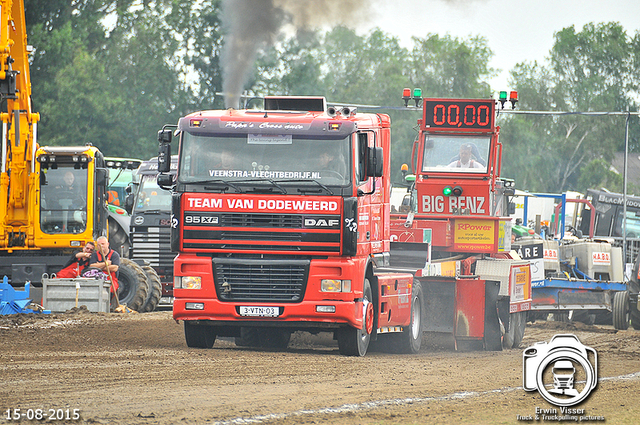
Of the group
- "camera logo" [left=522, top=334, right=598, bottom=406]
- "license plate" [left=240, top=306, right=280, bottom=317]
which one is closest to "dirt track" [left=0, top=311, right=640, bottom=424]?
"camera logo" [left=522, top=334, right=598, bottom=406]

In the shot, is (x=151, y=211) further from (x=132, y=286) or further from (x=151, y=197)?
(x=132, y=286)

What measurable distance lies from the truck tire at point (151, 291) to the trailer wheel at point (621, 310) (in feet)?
32.8

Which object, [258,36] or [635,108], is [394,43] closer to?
[635,108]

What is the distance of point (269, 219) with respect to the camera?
39.4 ft

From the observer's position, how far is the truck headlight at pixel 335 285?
12086mm

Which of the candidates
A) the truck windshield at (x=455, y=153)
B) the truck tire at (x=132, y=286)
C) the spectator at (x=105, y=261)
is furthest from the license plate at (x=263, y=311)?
the truck tire at (x=132, y=286)

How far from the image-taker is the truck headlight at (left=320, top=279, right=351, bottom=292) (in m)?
12.1

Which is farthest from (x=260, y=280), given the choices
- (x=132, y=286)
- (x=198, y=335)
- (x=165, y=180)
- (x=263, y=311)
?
(x=132, y=286)

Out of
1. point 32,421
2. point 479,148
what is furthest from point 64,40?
point 32,421

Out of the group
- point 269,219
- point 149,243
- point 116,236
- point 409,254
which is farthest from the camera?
point 116,236

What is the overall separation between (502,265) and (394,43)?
71.3 m

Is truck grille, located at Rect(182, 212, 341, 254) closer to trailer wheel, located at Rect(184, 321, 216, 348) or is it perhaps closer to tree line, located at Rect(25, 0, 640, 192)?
trailer wheel, located at Rect(184, 321, 216, 348)

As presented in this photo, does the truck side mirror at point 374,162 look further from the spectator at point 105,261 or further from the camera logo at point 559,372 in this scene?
the spectator at point 105,261

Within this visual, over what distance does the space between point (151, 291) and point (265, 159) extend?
8.88 metres
